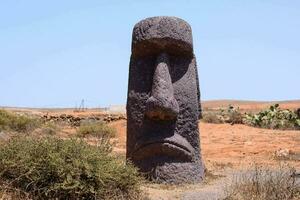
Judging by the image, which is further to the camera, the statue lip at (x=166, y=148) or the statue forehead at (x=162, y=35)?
the statue forehead at (x=162, y=35)

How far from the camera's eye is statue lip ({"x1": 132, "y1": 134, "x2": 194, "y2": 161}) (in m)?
9.41

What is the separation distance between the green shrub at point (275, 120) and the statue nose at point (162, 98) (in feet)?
55.8

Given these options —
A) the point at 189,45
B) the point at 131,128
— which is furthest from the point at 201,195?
the point at 189,45

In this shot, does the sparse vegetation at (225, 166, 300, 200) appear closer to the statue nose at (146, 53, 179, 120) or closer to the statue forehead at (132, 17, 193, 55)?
the statue nose at (146, 53, 179, 120)

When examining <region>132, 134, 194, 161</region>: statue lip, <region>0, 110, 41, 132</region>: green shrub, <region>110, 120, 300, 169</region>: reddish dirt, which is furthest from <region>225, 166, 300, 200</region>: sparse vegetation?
<region>0, 110, 41, 132</region>: green shrub

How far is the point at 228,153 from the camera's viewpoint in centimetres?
1666

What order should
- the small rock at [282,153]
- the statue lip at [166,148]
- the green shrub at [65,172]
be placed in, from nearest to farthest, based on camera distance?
the green shrub at [65,172] < the statue lip at [166,148] < the small rock at [282,153]

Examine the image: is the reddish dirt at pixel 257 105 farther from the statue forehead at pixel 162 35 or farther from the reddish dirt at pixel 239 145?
the statue forehead at pixel 162 35

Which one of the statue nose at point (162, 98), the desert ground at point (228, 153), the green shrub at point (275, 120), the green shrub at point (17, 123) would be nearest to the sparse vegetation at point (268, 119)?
the green shrub at point (275, 120)

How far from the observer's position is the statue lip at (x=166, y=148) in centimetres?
941

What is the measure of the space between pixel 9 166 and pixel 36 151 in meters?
0.40

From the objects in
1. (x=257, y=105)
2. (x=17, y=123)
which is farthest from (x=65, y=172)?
(x=257, y=105)

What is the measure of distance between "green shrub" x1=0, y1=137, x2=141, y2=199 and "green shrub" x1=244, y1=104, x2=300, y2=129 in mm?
18792

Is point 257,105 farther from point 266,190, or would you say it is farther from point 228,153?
point 266,190
